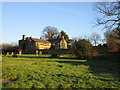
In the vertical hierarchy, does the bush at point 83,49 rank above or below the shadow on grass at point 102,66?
above

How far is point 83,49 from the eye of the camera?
83.3 ft

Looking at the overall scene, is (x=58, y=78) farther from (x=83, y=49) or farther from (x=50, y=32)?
(x=50, y=32)

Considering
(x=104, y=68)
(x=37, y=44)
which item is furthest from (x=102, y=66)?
(x=37, y=44)

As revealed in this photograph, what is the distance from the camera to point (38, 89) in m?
6.15

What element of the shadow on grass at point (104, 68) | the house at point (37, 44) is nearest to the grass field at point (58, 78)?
the shadow on grass at point (104, 68)

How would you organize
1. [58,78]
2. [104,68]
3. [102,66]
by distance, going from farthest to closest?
[102,66] < [104,68] < [58,78]

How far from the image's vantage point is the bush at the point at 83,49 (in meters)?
25.2

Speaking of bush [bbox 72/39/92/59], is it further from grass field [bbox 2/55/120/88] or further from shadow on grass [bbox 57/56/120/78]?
grass field [bbox 2/55/120/88]

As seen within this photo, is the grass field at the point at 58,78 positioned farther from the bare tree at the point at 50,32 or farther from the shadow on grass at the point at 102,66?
the bare tree at the point at 50,32

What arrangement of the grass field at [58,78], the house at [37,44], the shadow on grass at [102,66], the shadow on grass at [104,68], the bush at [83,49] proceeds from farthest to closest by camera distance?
the house at [37,44], the bush at [83,49], the shadow on grass at [102,66], the shadow on grass at [104,68], the grass field at [58,78]

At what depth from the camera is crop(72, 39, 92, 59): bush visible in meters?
25.2

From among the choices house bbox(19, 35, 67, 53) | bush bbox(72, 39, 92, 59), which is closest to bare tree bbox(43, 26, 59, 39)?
house bbox(19, 35, 67, 53)

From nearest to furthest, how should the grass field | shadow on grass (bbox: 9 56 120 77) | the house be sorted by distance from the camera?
1. the grass field
2. shadow on grass (bbox: 9 56 120 77)
3. the house

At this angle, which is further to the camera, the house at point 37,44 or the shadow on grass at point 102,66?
the house at point 37,44
